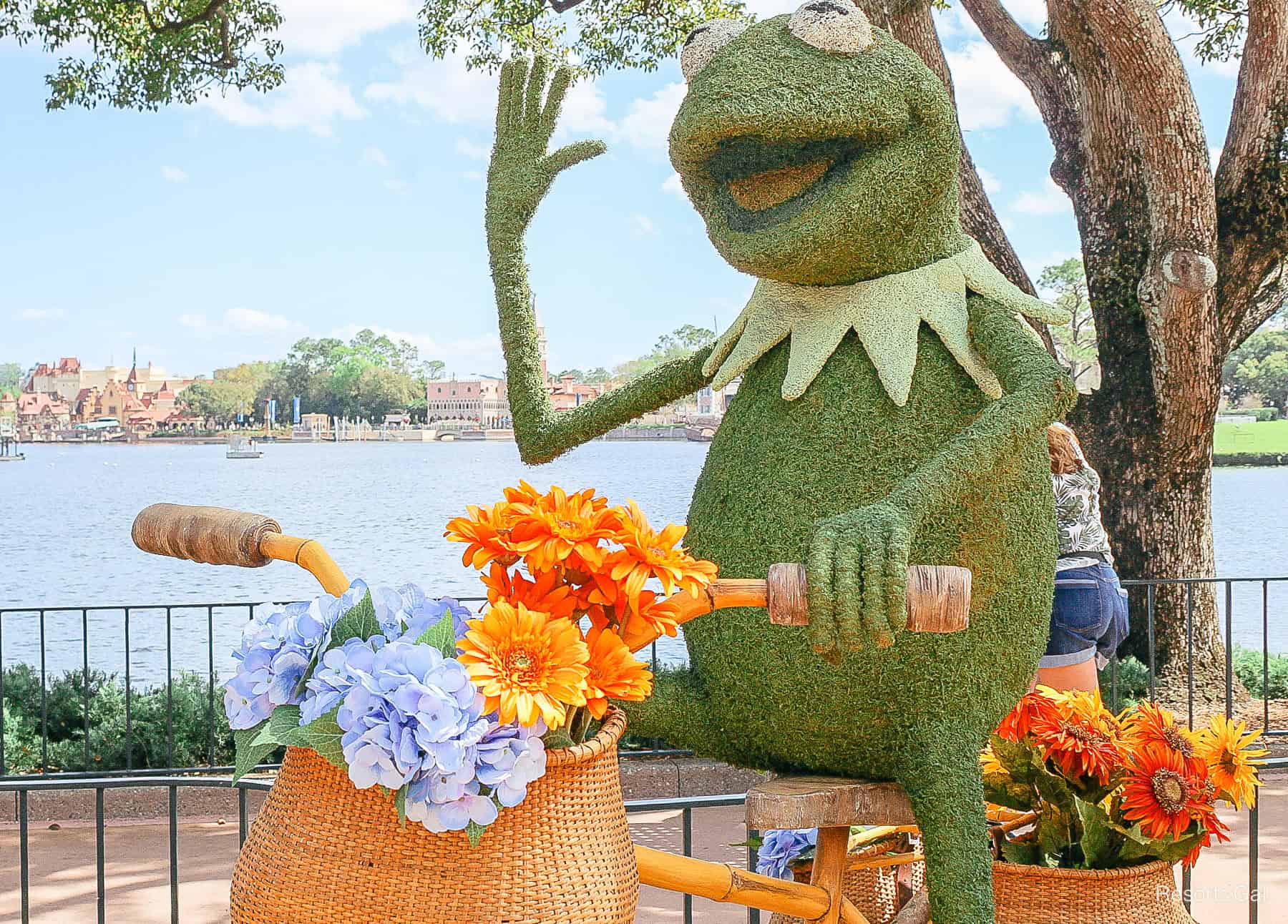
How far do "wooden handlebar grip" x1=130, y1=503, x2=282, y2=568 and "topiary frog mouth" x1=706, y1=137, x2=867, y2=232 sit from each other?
3.57ft

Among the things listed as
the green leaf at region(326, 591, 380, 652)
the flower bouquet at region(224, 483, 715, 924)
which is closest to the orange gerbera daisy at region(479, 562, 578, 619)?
the flower bouquet at region(224, 483, 715, 924)

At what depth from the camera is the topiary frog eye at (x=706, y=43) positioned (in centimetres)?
221

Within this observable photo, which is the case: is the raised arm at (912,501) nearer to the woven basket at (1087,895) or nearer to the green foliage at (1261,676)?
the woven basket at (1087,895)

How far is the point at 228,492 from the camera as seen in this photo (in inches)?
985

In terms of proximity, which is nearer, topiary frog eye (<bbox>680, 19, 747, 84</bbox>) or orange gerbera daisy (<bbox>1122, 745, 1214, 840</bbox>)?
orange gerbera daisy (<bbox>1122, 745, 1214, 840</bbox>)

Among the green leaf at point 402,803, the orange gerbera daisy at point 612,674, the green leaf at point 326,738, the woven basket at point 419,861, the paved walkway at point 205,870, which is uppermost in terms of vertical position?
the orange gerbera daisy at point 612,674

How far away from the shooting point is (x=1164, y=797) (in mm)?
1976

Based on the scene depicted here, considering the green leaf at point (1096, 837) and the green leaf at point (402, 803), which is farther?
the green leaf at point (1096, 837)

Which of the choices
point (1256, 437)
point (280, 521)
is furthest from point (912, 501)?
point (1256, 437)

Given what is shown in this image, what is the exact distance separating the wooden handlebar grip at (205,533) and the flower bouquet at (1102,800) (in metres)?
1.38

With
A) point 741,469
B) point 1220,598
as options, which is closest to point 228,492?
point 1220,598

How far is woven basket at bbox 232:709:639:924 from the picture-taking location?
3.64 ft

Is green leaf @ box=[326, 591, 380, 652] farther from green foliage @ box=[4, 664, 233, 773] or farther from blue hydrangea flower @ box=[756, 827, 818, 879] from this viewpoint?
green foliage @ box=[4, 664, 233, 773]

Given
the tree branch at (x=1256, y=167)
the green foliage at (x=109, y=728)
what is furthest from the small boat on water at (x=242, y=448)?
the tree branch at (x=1256, y=167)
